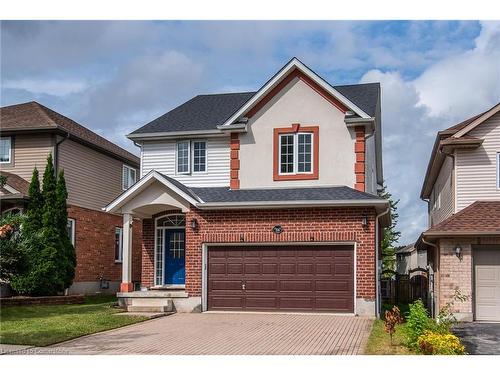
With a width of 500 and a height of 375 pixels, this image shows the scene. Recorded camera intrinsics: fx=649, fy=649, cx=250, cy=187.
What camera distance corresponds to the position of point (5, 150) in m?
26.2

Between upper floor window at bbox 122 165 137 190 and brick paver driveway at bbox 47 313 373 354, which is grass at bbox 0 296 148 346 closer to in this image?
brick paver driveway at bbox 47 313 373 354

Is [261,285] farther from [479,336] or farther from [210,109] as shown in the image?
[210,109]

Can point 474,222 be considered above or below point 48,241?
above

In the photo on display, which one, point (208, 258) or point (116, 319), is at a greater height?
point (208, 258)

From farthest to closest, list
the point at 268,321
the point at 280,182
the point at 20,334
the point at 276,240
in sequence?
the point at 280,182 < the point at 276,240 < the point at 268,321 < the point at 20,334

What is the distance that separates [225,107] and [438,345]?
15580 millimetres

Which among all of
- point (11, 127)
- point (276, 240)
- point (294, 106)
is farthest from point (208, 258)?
point (11, 127)

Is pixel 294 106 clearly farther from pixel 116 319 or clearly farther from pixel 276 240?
pixel 116 319

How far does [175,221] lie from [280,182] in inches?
157

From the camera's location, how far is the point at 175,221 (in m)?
22.6

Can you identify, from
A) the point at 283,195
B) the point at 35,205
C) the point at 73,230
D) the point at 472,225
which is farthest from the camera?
the point at 73,230

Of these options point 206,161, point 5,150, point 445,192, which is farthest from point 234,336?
point 5,150

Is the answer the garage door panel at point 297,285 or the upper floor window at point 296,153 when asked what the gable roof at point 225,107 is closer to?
the upper floor window at point 296,153

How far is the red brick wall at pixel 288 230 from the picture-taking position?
19.2 metres
